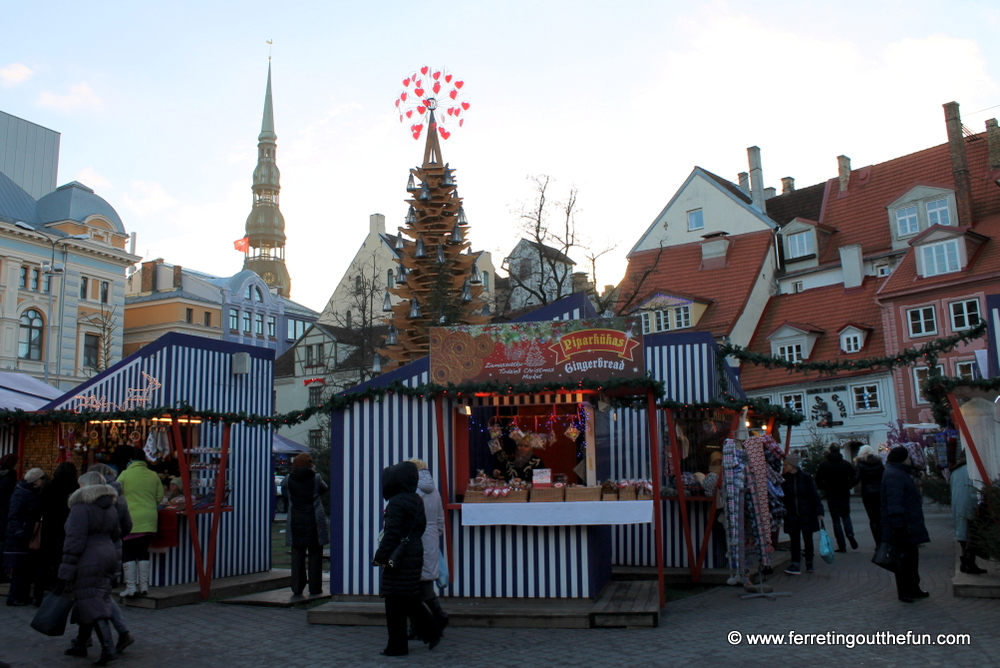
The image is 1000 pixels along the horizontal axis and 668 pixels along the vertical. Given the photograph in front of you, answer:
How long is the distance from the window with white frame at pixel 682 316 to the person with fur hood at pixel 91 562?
3499 centimetres

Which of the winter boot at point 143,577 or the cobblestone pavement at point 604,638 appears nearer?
the cobblestone pavement at point 604,638

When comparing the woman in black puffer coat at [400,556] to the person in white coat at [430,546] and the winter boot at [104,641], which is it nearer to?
the person in white coat at [430,546]

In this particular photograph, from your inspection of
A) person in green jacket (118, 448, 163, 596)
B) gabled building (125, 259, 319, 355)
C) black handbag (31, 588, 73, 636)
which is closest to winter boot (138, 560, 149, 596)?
person in green jacket (118, 448, 163, 596)

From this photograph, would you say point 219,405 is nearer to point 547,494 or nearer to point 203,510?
point 203,510

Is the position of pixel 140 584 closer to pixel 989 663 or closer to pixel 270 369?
pixel 270 369

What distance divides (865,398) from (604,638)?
30.8 m

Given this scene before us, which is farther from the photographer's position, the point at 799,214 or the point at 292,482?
the point at 799,214

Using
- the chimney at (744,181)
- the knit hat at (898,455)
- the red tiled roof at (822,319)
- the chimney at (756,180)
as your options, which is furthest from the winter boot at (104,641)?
the chimney at (744,181)

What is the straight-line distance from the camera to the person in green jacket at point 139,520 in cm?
1049

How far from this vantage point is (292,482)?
11.0 metres

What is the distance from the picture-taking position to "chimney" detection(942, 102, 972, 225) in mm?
36156

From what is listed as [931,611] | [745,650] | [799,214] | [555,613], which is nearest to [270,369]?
[555,613]

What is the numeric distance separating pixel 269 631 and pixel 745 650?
4817 mm

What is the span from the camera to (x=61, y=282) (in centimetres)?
4600
